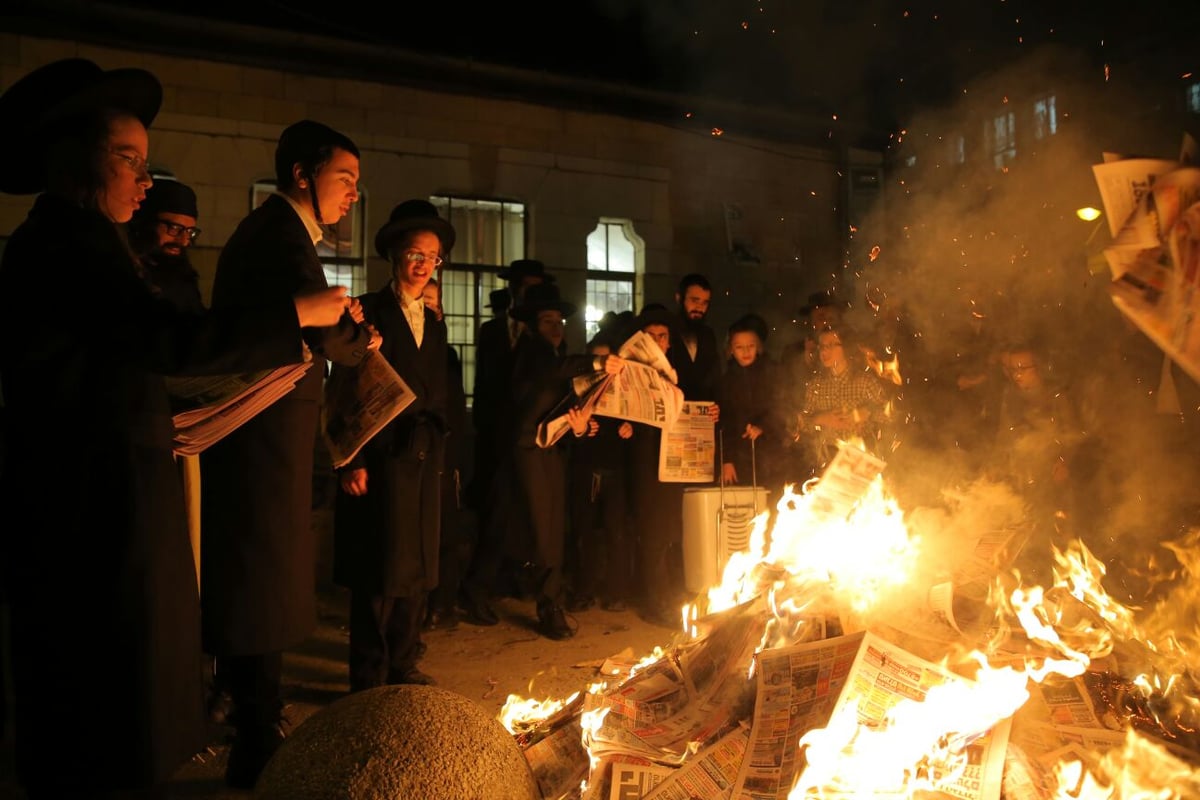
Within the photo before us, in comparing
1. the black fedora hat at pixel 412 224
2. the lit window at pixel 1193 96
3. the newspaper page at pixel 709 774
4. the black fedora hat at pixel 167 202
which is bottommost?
the newspaper page at pixel 709 774

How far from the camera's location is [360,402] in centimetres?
406

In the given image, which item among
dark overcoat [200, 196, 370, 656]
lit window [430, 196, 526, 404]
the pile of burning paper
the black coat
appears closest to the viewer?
the pile of burning paper

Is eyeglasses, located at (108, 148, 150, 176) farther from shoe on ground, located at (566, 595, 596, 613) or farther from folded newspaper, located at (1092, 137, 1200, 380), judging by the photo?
shoe on ground, located at (566, 595, 596, 613)

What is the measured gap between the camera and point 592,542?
280 inches

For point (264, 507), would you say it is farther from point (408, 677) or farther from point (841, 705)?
point (841, 705)

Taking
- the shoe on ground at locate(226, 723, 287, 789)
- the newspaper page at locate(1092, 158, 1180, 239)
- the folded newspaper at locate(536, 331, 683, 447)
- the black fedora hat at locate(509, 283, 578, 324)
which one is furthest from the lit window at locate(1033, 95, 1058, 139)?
the shoe on ground at locate(226, 723, 287, 789)

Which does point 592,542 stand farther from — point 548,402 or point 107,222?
point 107,222

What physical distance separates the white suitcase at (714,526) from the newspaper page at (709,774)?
10.8 feet

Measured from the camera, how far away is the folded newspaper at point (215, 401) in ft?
9.55

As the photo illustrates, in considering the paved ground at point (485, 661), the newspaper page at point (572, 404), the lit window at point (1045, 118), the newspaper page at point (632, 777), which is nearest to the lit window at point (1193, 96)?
the lit window at point (1045, 118)

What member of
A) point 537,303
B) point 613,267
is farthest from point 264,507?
point 613,267

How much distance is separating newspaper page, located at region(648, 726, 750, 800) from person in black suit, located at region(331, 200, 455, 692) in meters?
1.93

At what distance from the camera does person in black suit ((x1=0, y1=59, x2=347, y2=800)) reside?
7.25 feet

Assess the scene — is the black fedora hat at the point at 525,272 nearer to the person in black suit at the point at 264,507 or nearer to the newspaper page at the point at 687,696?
the person in black suit at the point at 264,507
